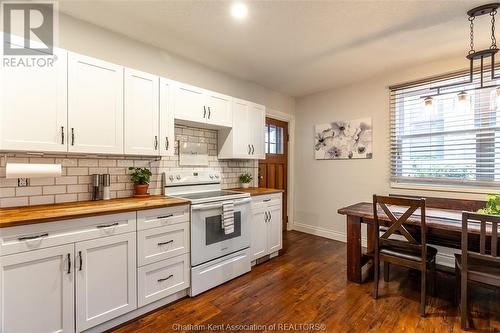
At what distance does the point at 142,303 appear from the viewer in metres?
2.02

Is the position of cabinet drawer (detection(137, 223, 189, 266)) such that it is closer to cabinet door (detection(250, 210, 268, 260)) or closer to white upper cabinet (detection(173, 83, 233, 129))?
cabinet door (detection(250, 210, 268, 260))

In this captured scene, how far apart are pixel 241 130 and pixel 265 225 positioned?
1.32m

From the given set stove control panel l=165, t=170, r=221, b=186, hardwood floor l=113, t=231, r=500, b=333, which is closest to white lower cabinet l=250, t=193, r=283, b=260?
hardwood floor l=113, t=231, r=500, b=333

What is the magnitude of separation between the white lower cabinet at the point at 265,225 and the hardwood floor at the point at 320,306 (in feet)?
0.96

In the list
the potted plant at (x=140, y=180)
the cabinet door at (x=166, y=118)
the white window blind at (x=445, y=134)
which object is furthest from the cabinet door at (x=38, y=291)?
the white window blind at (x=445, y=134)

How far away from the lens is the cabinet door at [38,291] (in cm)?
146

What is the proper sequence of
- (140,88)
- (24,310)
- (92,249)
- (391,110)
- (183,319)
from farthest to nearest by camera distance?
(391,110)
(140,88)
(183,319)
(92,249)
(24,310)

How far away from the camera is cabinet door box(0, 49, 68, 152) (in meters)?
1.68

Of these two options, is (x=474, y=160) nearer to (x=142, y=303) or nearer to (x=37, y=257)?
(x=142, y=303)

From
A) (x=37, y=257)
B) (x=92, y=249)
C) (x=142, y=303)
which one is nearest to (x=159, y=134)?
(x=92, y=249)

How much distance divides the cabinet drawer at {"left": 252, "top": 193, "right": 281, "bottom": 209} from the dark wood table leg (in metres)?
1.00

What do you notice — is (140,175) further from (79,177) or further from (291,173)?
(291,173)

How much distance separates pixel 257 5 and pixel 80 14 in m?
1.61

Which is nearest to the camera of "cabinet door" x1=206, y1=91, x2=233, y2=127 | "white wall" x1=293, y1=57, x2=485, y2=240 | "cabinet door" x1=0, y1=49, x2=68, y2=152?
"cabinet door" x1=0, y1=49, x2=68, y2=152
